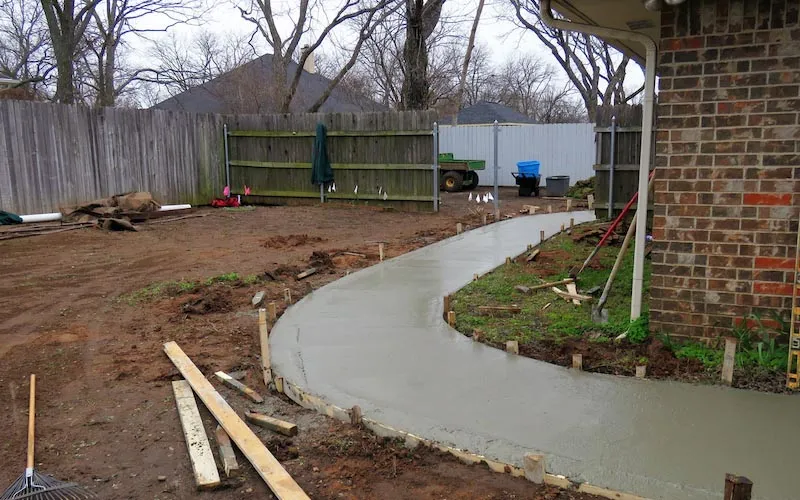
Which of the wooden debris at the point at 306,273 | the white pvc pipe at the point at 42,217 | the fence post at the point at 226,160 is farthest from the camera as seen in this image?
the fence post at the point at 226,160

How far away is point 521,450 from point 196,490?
1.74m

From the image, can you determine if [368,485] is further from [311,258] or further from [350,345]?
[311,258]

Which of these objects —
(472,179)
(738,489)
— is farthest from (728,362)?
(472,179)

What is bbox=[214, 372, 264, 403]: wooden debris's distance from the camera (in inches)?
178

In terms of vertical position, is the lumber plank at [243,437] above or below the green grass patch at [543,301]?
below

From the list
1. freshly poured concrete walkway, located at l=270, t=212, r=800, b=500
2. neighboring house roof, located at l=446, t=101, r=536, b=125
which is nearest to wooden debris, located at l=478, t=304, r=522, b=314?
freshly poured concrete walkway, located at l=270, t=212, r=800, b=500

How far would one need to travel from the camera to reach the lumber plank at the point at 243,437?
126 inches

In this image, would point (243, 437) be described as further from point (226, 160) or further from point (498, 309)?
point (226, 160)

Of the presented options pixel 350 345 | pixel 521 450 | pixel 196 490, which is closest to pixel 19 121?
pixel 350 345

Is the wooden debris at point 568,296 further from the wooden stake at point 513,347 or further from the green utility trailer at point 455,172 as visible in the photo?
the green utility trailer at point 455,172

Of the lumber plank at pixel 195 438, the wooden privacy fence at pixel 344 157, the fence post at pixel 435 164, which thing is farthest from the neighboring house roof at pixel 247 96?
the lumber plank at pixel 195 438

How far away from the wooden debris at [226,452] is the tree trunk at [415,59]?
60.6ft

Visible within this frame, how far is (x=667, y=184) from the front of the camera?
16.3ft

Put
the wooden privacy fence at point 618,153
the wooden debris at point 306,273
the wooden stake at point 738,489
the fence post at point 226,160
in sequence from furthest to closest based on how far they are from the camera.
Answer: the fence post at point 226,160
the wooden privacy fence at point 618,153
the wooden debris at point 306,273
the wooden stake at point 738,489
